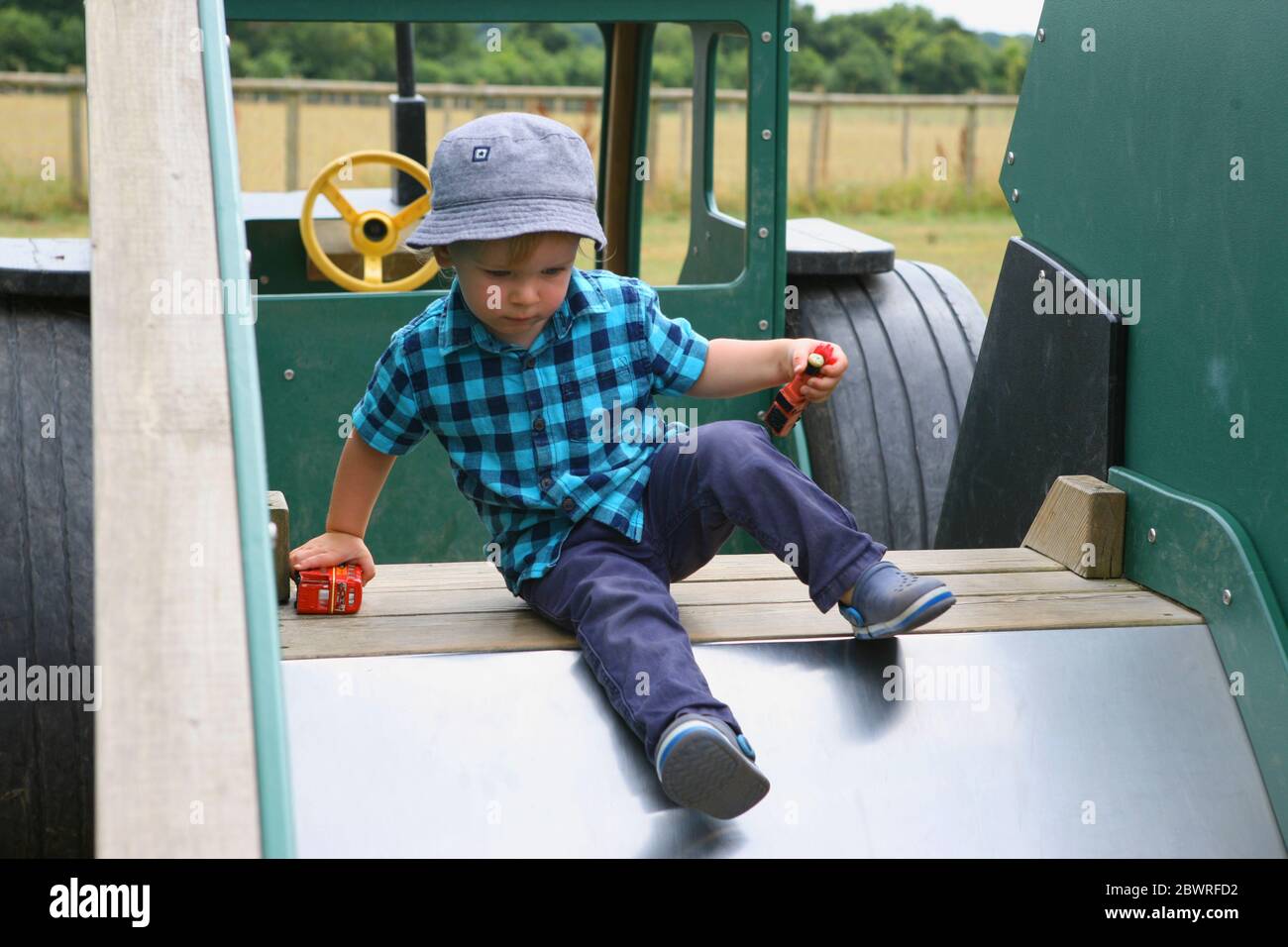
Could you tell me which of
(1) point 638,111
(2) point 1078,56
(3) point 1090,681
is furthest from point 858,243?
(3) point 1090,681

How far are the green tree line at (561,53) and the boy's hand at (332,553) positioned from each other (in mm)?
16307

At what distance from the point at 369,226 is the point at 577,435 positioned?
1946 millimetres

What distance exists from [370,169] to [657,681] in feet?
48.5

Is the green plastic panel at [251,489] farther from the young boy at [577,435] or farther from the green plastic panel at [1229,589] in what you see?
the green plastic panel at [1229,589]

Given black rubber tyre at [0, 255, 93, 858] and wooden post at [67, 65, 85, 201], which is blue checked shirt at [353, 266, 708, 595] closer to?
black rubber tyre at [0, 255, 93, 858]

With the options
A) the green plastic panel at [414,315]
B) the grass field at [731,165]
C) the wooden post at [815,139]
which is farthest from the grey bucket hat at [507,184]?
the wooden post at [815,139]

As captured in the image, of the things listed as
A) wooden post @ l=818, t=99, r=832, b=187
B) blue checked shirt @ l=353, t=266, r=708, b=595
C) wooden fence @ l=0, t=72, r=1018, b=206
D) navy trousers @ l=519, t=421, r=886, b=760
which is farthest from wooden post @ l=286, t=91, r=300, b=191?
navy trousers @ l=519, t=421, r=886, b=760

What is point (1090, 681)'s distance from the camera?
2.27 m

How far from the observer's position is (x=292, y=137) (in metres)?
15.9

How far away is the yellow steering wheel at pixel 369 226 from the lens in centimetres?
394

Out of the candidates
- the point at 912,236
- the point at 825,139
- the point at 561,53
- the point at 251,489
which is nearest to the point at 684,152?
the point at 912,236

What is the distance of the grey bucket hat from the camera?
219cm

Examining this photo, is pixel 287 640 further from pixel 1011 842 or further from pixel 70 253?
pixel 70 253

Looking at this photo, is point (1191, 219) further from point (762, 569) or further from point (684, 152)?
point (684, 152)
